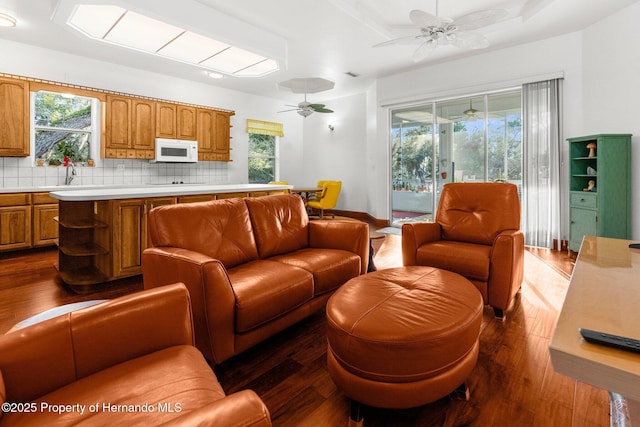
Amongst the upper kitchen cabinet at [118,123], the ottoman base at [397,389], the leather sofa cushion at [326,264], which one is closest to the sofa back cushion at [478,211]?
the leather sofa cushion at [326,264]

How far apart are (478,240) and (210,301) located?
2.20m

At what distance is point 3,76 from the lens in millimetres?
4371

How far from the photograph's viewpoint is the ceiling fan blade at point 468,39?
331 cm

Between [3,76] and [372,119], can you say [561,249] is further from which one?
[3,76]

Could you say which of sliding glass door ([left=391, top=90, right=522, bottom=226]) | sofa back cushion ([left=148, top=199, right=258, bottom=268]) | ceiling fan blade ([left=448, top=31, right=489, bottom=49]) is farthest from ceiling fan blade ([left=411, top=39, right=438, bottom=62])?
sofa back cushion ([left=148, top=199, right=258, bottom=268])

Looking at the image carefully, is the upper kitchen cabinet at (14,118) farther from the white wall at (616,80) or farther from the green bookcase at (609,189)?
the white wall at (616,80)

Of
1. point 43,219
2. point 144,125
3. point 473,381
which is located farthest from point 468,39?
point 43,219

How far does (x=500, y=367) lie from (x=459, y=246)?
3.37 feet

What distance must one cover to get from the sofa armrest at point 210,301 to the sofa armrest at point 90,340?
0.39 m

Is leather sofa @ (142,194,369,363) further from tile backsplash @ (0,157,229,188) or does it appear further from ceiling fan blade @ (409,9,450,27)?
tile backsplash @ (0,157,229,188)

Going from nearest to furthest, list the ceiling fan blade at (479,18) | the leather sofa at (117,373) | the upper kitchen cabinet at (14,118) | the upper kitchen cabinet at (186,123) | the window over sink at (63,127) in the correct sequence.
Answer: the leather sofa at (117,373), the ceiling fan blade at (479,18), the upper kitchen cabinet at (14,118), the window over sink at (63,127), the upper kitchen cabinet at (186,123)

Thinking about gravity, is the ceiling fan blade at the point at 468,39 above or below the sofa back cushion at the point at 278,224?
above

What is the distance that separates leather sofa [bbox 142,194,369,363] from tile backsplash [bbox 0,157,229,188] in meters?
4.22

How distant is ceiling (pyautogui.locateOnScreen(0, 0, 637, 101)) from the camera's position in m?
3.68
